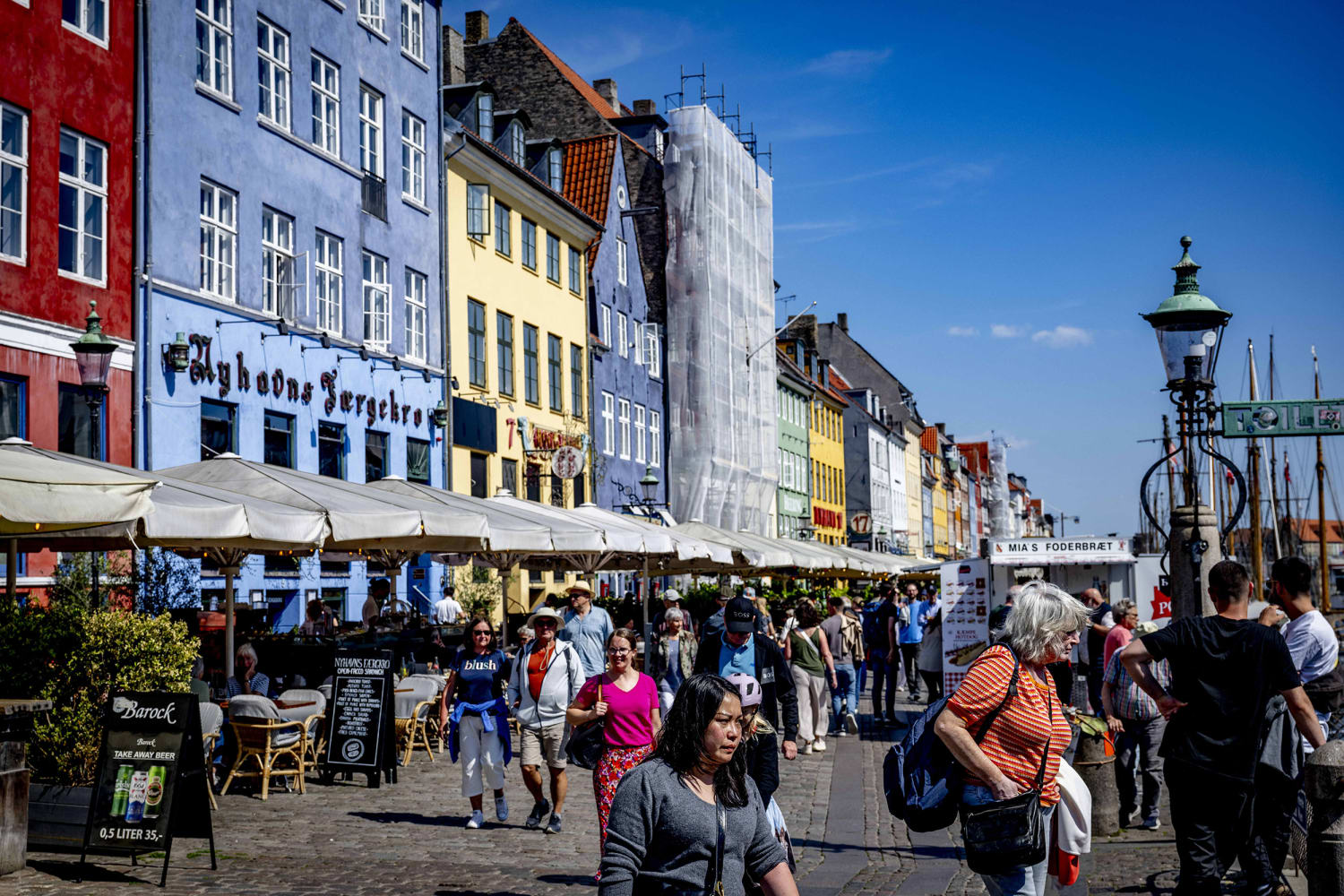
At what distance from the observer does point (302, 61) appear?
26.1 metres

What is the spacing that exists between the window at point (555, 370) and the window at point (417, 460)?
7.13 m

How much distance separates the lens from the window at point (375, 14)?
2859 centimetres

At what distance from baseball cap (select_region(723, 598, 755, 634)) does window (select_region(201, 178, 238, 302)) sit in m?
15.0

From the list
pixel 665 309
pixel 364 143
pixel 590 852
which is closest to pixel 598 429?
pixel 665 309

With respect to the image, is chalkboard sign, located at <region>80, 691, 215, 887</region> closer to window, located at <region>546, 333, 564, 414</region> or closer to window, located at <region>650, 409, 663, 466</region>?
window, located at <region>546, 333, 564, 414</region>

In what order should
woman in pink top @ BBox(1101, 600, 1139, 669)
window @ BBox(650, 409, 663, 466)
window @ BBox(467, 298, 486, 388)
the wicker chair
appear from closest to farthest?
woman in pink top @ BBox(1101, 600, 1139, 669), the wicker chair, window @ BBox(467, 298, 486, 388), window @ BBox(650, 409, 663, 466)

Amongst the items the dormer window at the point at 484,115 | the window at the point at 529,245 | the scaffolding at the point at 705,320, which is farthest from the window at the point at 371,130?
the scaffolding at the point at 705,320

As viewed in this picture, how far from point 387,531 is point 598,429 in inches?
1067

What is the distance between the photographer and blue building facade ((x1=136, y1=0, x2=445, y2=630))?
72.3 feet

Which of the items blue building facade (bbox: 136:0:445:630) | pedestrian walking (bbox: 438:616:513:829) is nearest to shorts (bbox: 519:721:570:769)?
pedestrian walking (bbox: 438:616:513:829)

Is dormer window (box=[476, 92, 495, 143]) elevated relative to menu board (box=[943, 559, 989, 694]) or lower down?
elevated

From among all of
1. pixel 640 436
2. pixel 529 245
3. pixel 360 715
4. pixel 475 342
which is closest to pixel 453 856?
pixel 360 715

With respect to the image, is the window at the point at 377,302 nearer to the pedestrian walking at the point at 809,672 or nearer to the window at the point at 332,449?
the window at the point at 332,449

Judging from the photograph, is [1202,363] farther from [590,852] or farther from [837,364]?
[837,364]
